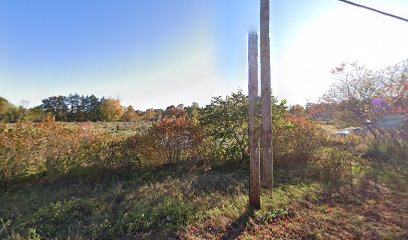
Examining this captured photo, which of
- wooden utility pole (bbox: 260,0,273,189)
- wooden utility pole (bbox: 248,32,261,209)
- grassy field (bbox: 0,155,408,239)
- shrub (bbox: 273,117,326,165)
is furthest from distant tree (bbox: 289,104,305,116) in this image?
wooden utility pole (bbox: 248,32,261,209)

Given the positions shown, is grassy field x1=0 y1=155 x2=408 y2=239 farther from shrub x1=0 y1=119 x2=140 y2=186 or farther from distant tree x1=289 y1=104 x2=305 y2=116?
distant tree x1=289 y1=104 x2=305 y2=116

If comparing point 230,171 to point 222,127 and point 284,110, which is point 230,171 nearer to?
point 222,127

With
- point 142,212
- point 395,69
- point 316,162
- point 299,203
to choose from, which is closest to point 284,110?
point 316,162

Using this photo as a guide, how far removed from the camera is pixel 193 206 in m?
3.96

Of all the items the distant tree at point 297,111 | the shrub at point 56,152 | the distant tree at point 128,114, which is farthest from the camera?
the distant tree at point 128,114

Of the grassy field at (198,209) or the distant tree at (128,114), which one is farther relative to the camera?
the distant tree at (128,114)

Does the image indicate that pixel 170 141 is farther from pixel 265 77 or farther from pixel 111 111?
pixel 111 111

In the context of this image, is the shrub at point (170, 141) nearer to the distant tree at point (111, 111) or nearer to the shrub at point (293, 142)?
the shrub at point (293, 142)

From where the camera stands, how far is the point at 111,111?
48312 millimetres

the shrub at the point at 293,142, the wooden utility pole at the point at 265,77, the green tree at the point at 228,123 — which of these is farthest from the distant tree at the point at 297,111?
the wooden utility pole at the point at 265,77

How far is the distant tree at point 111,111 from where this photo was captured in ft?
158

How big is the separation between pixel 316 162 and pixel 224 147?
3615 mm

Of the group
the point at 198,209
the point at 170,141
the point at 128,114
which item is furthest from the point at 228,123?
the point at 128,114

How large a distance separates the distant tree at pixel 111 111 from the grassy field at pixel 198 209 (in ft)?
156
